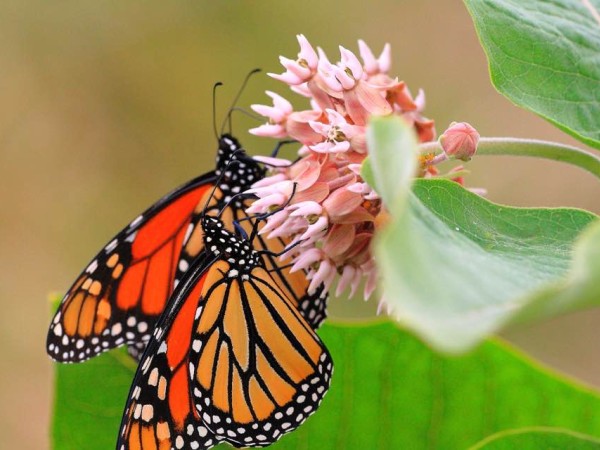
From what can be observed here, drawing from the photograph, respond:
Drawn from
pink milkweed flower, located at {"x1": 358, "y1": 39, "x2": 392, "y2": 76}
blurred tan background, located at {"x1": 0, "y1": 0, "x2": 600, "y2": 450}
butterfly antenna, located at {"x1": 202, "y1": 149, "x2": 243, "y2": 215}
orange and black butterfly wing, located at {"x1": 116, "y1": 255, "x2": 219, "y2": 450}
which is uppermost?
blurred tan background, located at {"x1": 0, "y1": 0, "x2": 600, "y2": 450}

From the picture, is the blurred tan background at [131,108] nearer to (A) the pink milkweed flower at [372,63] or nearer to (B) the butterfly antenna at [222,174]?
(B) the butterfly antenna at [222,174]

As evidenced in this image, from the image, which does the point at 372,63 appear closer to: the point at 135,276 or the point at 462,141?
the point at 462,141

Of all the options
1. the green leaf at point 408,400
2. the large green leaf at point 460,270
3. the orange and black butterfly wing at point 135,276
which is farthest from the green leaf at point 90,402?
the large green leaf at point 460,270

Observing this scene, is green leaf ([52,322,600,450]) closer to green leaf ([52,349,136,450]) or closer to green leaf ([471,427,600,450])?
green leaf ([52,349,136,450])

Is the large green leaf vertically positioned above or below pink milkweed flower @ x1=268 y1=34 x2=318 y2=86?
below

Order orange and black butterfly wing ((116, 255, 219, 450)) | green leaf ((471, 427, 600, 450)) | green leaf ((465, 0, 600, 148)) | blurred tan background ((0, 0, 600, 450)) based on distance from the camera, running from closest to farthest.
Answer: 1. green leaf ((471, 427, 600, 450))
2. green leaf ((465, 0, 600, 148))
3. orange and black butterfly wing ((116, 255, 219, 450))
4. blurred tan background ((0, 0, 600, 450))

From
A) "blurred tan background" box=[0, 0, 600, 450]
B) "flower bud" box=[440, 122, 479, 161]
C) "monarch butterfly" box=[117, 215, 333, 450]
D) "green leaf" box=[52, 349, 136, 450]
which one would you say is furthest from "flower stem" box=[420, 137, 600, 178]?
"blurred tan background" box=[0, 0, 600, 450]
